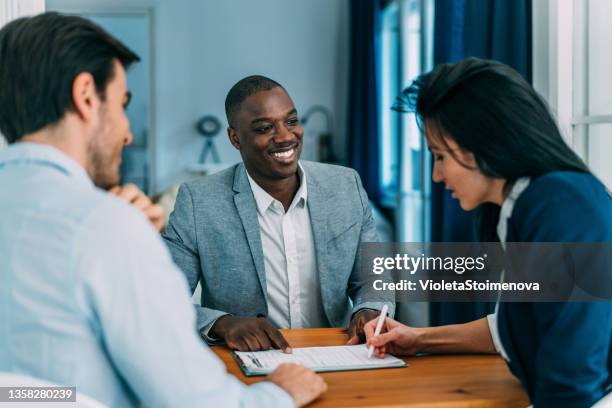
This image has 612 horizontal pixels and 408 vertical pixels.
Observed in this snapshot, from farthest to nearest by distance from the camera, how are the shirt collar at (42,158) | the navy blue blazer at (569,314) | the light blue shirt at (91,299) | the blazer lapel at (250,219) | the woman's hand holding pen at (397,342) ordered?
the blazer lapel at (250,219) < the woman's hand holding pen at (397,342) < the navy blue blazer at (569,314) < the shirt collar at (42,158) < the light blue shirt at (91,299)

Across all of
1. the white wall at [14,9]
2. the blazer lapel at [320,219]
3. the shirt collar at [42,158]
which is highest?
the white wall at [14,9]

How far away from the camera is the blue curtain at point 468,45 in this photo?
2.51 meters

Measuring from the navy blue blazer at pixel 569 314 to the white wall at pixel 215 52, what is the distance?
4774 millimetres

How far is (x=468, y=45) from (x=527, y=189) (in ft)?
6.36

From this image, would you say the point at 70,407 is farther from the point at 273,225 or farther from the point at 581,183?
the point at 273,225

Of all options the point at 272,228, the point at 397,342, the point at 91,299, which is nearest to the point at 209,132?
the point at 272,228

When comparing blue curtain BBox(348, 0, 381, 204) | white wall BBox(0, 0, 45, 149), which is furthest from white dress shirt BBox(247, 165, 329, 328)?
blue curtain BBox(348, 0, 381, 204)

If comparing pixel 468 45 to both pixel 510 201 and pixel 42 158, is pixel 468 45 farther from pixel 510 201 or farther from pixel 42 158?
pixel 42 158

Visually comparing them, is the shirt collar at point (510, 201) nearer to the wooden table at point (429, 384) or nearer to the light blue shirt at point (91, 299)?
the wooden table at point (429, 384)

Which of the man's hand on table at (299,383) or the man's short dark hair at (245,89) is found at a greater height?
the man's short dark hair at (245,89)

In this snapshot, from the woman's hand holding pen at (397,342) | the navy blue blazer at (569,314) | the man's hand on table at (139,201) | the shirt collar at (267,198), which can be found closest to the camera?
the navy blue blazer at (569,314)

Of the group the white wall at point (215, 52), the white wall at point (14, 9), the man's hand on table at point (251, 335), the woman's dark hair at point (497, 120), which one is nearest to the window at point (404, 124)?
the white wall at point (215, 52)

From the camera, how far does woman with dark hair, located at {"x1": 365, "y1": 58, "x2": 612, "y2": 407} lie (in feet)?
3.59

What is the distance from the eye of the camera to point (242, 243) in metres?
1.99
